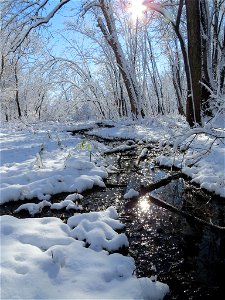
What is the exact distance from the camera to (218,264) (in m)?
3.00

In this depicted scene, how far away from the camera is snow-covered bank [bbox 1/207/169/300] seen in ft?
7.85

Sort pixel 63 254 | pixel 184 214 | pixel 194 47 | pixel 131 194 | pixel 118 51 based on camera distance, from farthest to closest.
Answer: pixel 118 51 → pixel 194 47 → pixel 131 194 → pixel 184 214 → pixel 63 254

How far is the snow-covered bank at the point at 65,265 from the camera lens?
2.39m

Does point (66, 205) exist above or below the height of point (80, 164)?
below

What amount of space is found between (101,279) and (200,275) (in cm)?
97

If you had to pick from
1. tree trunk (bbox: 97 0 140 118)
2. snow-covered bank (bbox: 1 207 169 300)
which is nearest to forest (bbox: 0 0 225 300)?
snow-covered bank (bbox: 1 207 169 300)

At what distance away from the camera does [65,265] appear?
9.16 ft

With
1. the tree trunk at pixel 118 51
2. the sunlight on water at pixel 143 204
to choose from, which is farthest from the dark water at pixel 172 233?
the tree trunk at pixel 118 51

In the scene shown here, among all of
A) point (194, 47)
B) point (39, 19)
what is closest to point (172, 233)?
point (194, 47)

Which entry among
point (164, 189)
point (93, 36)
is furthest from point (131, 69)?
point (164, 189)

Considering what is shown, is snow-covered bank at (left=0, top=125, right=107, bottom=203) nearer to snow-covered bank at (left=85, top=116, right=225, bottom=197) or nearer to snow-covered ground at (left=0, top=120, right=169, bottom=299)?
snow-covered ground at (left=0, top=120, right=169, bottom=299)

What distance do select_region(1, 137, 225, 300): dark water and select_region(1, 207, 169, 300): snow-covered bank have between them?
0.22 meters

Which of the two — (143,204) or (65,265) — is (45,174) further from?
(65,265)

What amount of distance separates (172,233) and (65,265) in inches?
56.5
